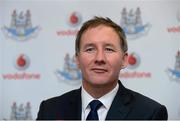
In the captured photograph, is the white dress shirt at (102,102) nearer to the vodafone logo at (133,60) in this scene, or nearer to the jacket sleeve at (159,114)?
the jacket sleeve at (159,114)

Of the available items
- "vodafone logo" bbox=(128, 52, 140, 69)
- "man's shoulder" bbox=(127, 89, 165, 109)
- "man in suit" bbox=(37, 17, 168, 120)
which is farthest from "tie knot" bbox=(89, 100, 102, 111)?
"vodafone logo" bbox=(128, 52, 140, 69)

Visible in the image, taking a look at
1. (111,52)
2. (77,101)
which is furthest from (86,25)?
(77,101)

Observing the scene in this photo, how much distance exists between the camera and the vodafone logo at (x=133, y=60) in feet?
6.32

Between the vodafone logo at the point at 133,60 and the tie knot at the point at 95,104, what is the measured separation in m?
0.89

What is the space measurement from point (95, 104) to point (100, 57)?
18 centimetres

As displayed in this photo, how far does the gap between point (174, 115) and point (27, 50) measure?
1.01 metres

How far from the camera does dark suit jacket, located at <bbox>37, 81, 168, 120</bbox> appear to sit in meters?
1.05

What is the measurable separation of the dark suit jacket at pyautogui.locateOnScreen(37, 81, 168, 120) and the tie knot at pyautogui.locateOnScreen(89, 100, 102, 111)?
42 millimetres

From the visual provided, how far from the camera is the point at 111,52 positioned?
3.35 ft

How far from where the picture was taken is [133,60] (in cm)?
193

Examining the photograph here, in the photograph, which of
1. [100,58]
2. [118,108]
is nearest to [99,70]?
[100,58]

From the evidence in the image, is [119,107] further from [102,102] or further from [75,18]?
[75,18]

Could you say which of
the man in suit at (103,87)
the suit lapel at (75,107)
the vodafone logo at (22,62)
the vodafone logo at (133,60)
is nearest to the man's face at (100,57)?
the man in suit at (103,87)

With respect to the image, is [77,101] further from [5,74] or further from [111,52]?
[5,74]
